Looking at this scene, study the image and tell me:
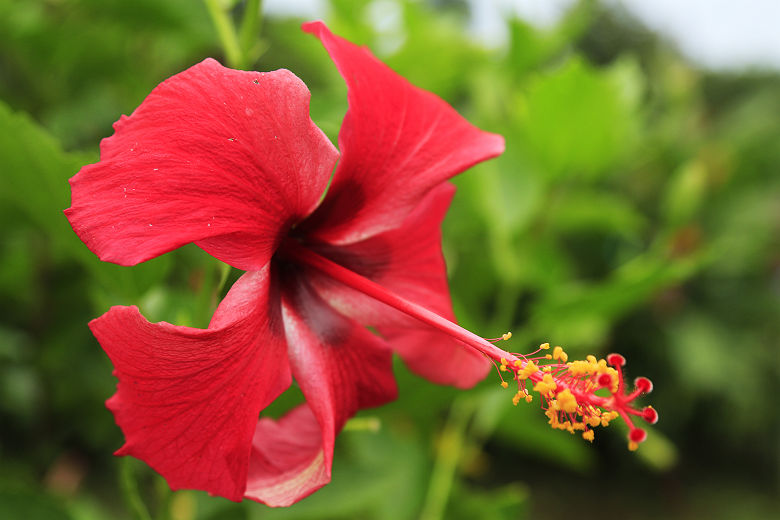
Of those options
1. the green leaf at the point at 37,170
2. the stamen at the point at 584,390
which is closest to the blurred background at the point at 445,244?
the green leaf at the point at 37,170

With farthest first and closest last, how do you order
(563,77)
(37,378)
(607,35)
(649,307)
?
(607,35) < (649,307) < (37,378) < (563,77)

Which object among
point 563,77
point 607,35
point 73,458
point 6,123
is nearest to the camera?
point 6,123

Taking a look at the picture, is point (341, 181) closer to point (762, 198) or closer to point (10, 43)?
point (10, 43)

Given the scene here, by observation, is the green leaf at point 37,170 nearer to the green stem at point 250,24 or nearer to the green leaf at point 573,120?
the green stem at point 250,24

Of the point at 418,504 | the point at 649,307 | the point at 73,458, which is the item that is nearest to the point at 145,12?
the point at 418,504

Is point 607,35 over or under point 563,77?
under
